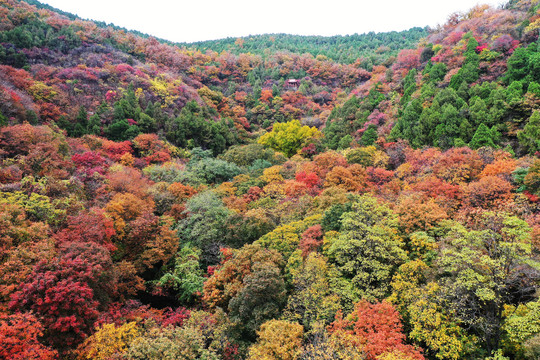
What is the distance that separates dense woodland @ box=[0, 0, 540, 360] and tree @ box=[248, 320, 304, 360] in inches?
4.4

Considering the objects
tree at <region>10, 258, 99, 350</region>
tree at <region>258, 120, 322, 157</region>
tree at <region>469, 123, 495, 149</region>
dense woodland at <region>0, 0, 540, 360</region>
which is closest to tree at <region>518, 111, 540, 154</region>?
dense woodland at <region>0, 0, 540, 360</region>

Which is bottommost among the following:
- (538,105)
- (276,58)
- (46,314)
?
(46,314)

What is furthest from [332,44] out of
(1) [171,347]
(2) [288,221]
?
(1) [171,347]

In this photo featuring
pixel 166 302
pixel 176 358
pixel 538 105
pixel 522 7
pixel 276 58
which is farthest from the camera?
pixel 276 58

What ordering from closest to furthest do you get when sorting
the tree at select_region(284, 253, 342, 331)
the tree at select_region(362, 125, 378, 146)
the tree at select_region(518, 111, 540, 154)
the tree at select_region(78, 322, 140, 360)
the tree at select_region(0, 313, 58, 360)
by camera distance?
the tree at select_region(0, 313, 58, 360)
the tree at select_region(78, 322, 140, 360)
the tree at select_region(284, 253, 342, 331)
the tree at select_region(518, 111, 540, 154)
the tree at select_region(362, 125, 378, 146)

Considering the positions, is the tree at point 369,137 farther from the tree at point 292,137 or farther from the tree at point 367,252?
the tree at point 367,252

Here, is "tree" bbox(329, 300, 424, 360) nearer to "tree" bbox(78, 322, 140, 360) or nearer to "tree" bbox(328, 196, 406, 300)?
"tree" bbox(328, 196, 406, 300)

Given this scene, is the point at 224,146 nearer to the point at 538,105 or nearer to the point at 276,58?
the point at 538,105

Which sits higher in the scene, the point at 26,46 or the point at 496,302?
the point at 26,46

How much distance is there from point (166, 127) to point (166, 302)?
119ft

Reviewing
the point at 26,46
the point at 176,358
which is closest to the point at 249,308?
the point at 176,358

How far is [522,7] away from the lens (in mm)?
43406

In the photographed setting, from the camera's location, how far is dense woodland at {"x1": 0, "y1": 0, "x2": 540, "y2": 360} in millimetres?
13992

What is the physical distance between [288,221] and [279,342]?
13078 millimetres
